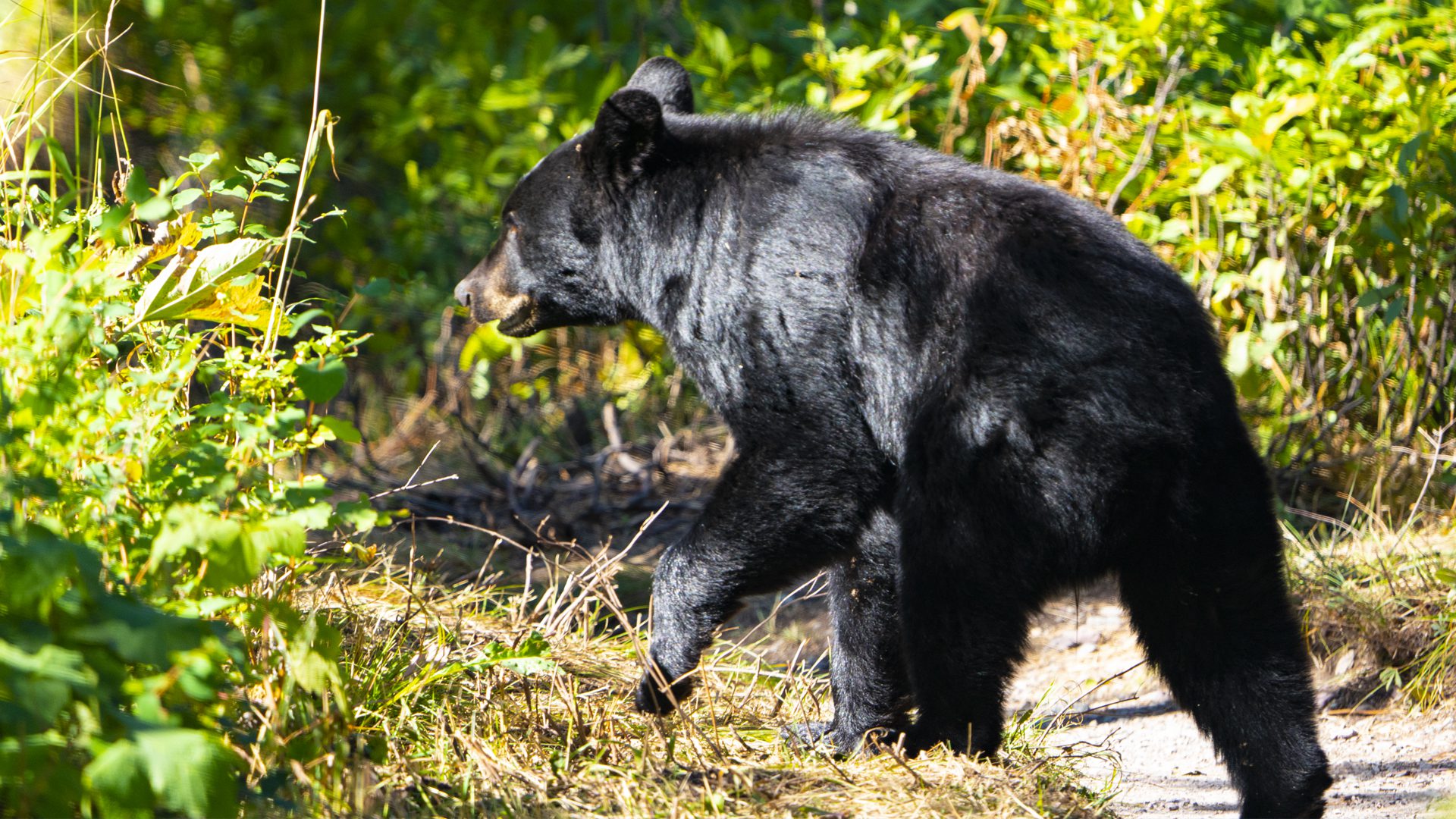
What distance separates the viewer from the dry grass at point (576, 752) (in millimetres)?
2641

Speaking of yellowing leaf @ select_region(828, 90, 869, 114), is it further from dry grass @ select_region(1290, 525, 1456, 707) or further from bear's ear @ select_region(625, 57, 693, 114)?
dry grass @ select_region(1290, 525, 1456, 707)

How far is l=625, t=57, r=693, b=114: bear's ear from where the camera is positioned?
4.59 meters

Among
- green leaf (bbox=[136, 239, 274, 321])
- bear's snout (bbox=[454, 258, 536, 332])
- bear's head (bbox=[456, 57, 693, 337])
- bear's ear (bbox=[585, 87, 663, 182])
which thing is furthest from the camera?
bear's snout (bbox=[454, 258, 536, 332])

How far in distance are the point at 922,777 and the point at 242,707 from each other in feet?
4.97

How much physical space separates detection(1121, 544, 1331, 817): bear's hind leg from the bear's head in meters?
1.95

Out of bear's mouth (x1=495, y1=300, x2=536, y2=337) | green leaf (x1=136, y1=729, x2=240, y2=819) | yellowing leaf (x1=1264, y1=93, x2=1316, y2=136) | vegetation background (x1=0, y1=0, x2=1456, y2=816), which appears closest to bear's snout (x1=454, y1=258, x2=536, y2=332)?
bear's mouth (x1=495, y1=300, x2=536, y2=337)

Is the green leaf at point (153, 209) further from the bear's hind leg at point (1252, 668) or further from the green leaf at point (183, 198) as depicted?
the bear's hind leg at point (1252, 668)

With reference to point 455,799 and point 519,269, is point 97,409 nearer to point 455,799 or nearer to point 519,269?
point 455,799

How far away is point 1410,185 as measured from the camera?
5133 millimetres

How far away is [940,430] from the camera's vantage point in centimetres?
310

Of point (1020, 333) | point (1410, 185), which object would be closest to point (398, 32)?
point (1410, 185)

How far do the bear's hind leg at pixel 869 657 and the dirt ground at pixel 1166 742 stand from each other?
41 cm

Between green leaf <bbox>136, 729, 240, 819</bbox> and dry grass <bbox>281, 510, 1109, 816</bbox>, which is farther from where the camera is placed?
dry grass <bbox>281, 510, 1109, 816</bbox>

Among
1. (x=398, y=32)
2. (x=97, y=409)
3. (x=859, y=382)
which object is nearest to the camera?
(x=97, y=409)
